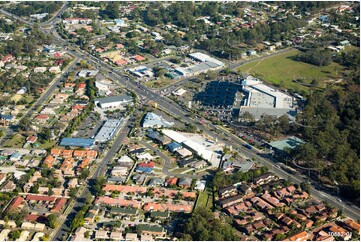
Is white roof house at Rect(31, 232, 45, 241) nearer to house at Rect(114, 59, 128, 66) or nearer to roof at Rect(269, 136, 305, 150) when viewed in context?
roof at Rect(269, 136, 305, 150)

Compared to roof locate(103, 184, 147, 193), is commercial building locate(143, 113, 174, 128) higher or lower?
lower

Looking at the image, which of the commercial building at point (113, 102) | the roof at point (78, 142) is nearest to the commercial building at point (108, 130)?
the roof at point (78, 142)

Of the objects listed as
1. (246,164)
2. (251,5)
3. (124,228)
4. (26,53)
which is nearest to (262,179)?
(246,164)

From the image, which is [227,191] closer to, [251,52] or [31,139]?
[31,139]

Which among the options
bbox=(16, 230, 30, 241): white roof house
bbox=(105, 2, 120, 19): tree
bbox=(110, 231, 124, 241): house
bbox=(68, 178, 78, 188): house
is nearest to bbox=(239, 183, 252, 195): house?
bbox=(110, 231, 124, 241): house

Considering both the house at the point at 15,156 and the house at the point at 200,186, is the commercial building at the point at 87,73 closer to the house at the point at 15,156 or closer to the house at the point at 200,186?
the house at the point at 15,156
